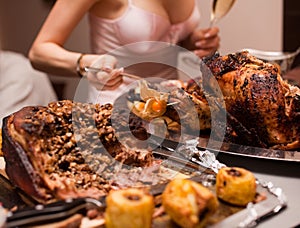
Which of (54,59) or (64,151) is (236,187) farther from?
(54,59)

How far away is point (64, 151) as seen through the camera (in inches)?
33.7

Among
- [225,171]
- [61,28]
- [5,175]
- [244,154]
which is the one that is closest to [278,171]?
[244,154]

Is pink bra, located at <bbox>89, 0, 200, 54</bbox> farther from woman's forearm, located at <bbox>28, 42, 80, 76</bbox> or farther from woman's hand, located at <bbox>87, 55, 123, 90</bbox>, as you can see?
woman's hand, located at <bbox>87, 55, 123, 90</bbox>

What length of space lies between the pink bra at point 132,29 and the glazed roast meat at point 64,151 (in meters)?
0.72

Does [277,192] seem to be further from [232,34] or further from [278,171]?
[232,34]

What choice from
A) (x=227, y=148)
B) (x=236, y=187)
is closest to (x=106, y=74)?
(x=227, y=148)

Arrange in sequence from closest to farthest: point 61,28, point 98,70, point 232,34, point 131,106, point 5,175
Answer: point 5,175, point 131,106, point 98,70, point 61,28, point 232,34

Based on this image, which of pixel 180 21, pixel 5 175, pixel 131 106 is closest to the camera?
pixel 5 175

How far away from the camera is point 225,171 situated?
2.61ft

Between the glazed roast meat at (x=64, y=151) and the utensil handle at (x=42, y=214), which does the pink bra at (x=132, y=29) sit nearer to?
the glazed roast meat at (x=64, y=151)

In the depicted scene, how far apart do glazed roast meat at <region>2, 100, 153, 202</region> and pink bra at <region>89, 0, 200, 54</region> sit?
72cm

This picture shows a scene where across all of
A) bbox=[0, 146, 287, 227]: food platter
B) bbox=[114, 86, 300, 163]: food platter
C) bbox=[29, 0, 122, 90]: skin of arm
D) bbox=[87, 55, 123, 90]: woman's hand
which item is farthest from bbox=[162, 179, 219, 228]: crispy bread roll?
bbox=[29, 0, 122, 90]: skin of arm

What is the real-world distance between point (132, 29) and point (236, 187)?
0.97 meters

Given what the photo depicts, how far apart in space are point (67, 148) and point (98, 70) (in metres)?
0.53
